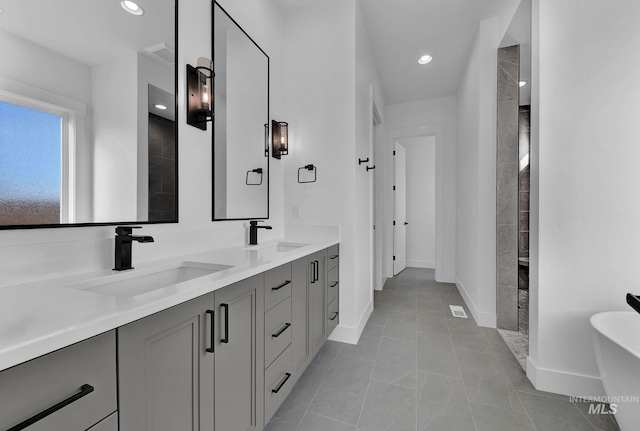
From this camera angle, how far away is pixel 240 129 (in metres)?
1.93

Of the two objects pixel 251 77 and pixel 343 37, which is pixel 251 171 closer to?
pixel 251 77

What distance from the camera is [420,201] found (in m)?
5.47

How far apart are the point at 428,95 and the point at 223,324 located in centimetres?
447

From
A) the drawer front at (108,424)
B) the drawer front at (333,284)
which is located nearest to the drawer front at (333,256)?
the drawer front at (333,284)

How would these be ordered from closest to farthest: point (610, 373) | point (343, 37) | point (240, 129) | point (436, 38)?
point (610, 373) < point (240, 129) < point (343, 37) < point (436, 38)

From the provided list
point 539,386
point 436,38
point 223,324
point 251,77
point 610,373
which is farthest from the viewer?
point 436,38

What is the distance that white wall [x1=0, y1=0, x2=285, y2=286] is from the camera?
898 mm

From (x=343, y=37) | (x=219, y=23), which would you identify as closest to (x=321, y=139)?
(x=343, y=37)

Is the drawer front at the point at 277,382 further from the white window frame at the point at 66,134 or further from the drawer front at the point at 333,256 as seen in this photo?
the white window frame at the point at 66,134

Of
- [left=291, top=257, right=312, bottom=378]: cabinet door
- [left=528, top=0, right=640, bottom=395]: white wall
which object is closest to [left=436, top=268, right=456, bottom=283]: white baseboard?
[left=528, top=0, right=640, bottom=395]: white wall

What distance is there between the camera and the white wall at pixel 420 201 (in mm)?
5391

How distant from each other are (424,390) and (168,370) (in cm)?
156

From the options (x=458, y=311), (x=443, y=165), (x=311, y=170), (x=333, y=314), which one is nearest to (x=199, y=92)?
(x=311, y=170)

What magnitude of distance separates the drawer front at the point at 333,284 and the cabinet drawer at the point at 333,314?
49 mm
